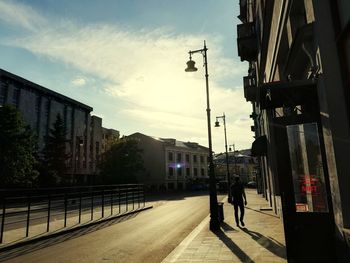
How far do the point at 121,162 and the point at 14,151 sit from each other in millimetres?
25577

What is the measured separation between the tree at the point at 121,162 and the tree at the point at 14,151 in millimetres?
21201

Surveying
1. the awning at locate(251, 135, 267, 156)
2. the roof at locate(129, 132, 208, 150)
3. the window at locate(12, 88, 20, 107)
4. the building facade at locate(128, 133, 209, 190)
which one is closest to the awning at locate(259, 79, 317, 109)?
the awning at locate(251, 135, 267, 156)

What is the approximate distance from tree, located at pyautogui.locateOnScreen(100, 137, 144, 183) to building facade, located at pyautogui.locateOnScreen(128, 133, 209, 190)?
11046mm

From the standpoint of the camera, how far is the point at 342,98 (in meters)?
5.53

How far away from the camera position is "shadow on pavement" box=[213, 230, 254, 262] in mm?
7641

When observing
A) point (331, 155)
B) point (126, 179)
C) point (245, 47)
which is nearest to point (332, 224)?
point (331, 155)

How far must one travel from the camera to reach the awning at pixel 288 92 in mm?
6312

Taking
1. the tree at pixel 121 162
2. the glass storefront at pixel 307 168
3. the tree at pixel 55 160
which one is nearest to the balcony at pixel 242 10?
the glass storefront at pixel 307 168

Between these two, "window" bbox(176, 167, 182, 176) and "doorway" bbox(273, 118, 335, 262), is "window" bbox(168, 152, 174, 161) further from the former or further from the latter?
"doorway" bbox(273, 118, 335, 262)

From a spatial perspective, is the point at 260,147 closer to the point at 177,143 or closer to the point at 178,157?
the point at 178,157

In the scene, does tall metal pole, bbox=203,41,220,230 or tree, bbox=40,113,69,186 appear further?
tree, bbox=40,113,69,186

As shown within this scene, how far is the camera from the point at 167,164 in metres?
74.9

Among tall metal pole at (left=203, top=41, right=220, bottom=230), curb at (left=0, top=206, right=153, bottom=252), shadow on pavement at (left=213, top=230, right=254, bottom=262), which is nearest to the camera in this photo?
shadow on pavement at (left=213, top=230, right=254, bottom=262)

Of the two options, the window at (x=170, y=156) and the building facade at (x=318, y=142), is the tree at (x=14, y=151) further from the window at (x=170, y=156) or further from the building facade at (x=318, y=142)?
the window at (x=170, y=156)
